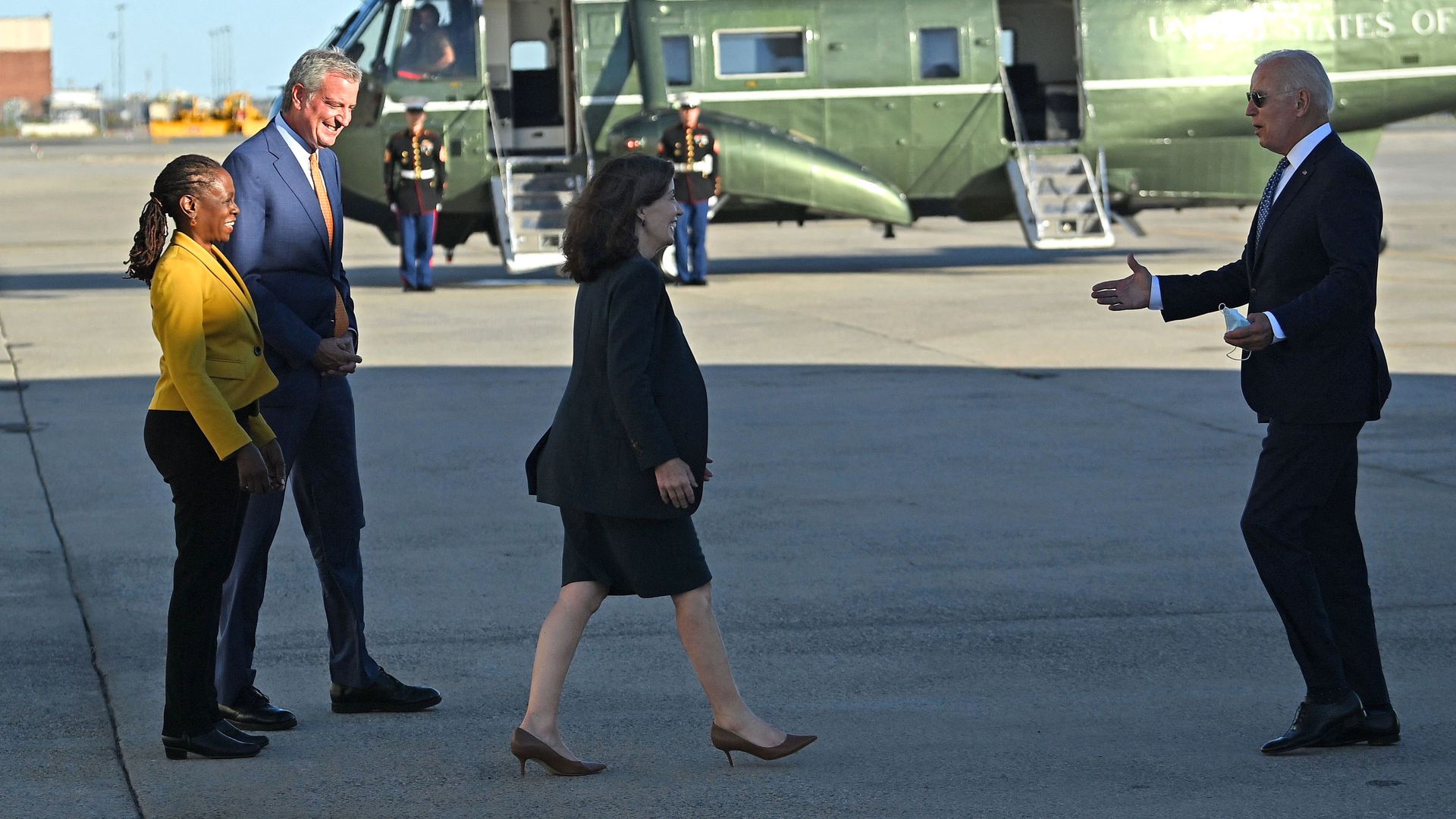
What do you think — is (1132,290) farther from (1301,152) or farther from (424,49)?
(424,49)

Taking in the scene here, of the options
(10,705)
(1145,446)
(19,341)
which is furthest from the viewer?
(19,341)

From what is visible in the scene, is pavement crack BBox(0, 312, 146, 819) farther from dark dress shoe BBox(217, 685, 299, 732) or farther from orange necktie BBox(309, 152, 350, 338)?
orange necktie BBox(309, 152, 350, 338)

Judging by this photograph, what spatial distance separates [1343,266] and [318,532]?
2934 mm

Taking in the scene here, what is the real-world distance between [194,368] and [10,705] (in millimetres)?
1434

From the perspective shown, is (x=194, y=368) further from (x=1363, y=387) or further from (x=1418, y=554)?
(x=1418, y=554)

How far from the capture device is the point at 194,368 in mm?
4559

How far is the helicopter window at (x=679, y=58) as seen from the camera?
61.6 feet

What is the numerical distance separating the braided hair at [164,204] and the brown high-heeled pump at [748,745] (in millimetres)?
1866

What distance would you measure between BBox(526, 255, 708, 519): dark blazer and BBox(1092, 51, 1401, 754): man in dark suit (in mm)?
1437

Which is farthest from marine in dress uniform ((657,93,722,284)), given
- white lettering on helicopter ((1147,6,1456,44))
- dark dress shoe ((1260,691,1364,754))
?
dark dress shoe ((1260,691,1364,754))

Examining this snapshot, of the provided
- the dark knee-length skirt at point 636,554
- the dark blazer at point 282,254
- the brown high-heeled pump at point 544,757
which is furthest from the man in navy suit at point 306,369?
the dark knee-length skirt at point 636,554

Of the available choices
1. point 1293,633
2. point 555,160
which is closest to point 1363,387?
point 1293,633

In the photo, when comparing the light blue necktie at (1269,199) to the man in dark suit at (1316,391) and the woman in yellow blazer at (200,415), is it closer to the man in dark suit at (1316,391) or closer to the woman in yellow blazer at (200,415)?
the man in dark suit at (1316,391)

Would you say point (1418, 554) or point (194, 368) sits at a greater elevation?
point (194, 368)
